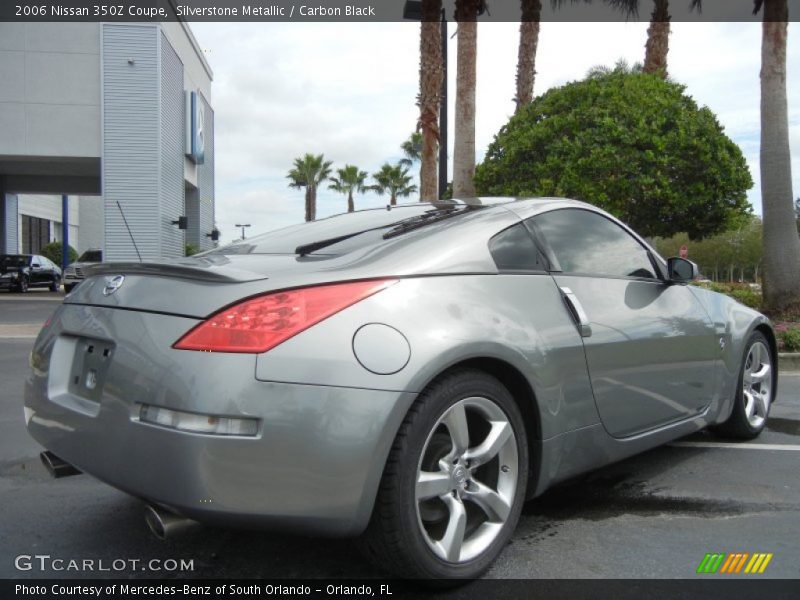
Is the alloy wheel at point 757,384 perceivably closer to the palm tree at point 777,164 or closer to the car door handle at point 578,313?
the car door handle at point 578,313

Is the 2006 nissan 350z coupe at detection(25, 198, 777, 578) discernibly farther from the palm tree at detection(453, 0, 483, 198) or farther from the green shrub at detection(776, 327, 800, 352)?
the palm tree at detection(453, 0, 483, 198)

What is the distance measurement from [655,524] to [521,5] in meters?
14.3

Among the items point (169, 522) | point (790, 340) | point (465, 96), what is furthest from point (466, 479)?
point (465, 96)

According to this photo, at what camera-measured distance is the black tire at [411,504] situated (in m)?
2.21

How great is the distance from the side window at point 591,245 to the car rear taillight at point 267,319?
125cm

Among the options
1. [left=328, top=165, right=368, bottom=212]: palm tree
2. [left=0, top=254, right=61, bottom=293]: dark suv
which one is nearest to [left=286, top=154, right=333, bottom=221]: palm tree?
[left=328, top=165, right=368, bottom=212]: palm tree

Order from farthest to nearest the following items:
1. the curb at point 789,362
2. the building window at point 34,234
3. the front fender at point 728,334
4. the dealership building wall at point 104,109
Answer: the building window at point 34,234, the dealership building wall at point 104,109, the curb at point 789,362, the front fender at point 728,334

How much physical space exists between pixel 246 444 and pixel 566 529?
162 centimetres

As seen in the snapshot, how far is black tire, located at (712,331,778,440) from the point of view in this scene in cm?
426

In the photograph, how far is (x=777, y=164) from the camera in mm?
10164

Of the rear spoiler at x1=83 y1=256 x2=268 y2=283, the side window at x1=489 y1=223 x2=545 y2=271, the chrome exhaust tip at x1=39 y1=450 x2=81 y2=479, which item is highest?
the side window at x1=489 y1=223 x2=545 y2=271

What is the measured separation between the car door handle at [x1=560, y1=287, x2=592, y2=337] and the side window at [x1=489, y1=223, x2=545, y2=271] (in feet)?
0.50

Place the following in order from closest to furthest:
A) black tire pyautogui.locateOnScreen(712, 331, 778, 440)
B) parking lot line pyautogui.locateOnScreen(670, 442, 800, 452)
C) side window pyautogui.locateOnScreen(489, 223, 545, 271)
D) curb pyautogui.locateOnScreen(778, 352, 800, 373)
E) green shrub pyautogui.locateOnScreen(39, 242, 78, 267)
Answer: side window pyautogui.locateOnScreen(489, 223, 545, 271) < black tire pyautogui.locateOnScreen(712, 331, 778, 440) < parking lot line pyautogui.locateOnScreen(670, 442, 800, 452) < curb pyautogui.locateOnScreen(778, 352, 800, 373) < green shrub pyautogui.locateOnScreen(39, 242, 78, 267)

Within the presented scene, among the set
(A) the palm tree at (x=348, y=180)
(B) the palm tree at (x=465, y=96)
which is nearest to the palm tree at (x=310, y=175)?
(A) the palm tree at (x=348, y=180)
